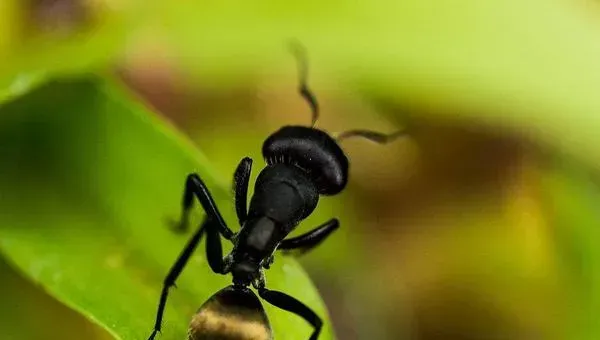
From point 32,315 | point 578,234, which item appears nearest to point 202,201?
point 32,315

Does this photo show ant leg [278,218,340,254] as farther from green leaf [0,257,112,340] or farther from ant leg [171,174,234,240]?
green leaf [0,257,112,340]

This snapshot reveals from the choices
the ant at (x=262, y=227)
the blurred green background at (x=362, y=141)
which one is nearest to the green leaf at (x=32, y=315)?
the blurred green background at (x=362, y=141)

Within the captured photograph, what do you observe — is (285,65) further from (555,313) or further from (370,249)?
(555,313)

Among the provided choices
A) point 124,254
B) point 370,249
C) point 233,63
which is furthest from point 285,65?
point 124,254

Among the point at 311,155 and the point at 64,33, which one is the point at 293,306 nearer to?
the point at 311,155

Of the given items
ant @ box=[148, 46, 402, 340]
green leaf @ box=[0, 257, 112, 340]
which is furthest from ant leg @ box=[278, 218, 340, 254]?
green leaf @ box=[0, 257, 112, 340]
